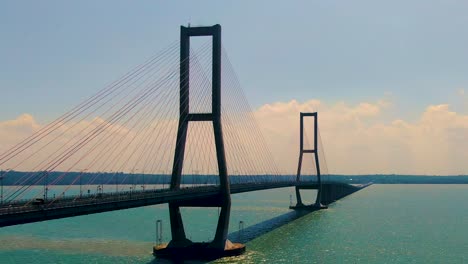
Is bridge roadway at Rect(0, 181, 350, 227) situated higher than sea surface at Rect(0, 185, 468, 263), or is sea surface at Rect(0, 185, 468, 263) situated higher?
bridge roadway at Rect(0, 181, 350, 227)

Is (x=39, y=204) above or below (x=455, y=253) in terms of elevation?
above

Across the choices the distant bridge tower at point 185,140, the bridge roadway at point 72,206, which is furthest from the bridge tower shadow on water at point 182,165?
the bridge roadway at point 72,206

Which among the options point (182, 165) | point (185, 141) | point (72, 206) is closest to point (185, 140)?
point (185, 141)

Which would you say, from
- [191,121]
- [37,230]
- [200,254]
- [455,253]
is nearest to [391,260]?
[455,253]

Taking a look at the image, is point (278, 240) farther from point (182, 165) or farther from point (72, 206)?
point (72, 206)

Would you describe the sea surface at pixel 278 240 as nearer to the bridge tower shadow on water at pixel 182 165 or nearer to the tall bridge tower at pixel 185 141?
the bridge tower shadow on water at pixel 182 165

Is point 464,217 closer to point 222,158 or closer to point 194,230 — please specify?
point 194,230

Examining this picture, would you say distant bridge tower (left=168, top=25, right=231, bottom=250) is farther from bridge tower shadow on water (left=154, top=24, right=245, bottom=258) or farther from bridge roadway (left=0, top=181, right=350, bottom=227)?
bridge roadway (left=0, top=181, right=350, bottom=227)

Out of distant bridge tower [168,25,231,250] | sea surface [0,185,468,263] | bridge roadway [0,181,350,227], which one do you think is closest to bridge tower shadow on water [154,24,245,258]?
distant bridge tower [168,25,231,250]

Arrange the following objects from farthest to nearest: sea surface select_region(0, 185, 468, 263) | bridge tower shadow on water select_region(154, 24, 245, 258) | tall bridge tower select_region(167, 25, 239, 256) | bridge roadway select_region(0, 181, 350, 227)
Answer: sea surface select_region(0, 185, 468, 263)
tall bridge tower select_region(167, 25, 239, 256)
bridge tower shadow on water select_region(154, 24, 245, 258)
bridge roadway select_region(0, 181, 350, 227)
